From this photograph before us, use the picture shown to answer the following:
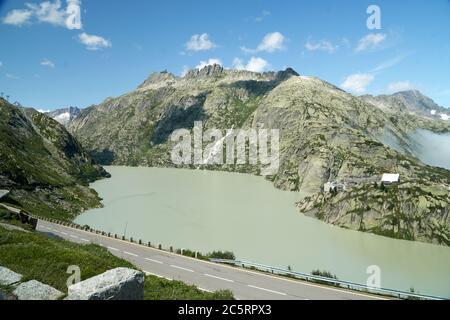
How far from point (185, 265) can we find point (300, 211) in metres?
76.2

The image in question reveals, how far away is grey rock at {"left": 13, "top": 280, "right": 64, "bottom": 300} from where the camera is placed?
12859 mm

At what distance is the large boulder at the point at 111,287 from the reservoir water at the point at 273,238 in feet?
139

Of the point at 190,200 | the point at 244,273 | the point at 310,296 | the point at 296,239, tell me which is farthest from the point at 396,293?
the point at 190,200

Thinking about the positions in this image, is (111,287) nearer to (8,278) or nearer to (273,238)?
(8,278)

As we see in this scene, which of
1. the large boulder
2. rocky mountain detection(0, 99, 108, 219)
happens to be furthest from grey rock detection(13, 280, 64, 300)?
rocky mountain detection(0, 99, 108, 219)

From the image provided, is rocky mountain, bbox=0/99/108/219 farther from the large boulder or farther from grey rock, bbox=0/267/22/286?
the large boulder

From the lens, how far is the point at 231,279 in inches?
1212

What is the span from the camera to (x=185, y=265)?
3622 centimetres

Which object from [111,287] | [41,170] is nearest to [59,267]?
[111,287]

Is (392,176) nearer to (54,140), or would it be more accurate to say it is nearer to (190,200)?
(190,200)

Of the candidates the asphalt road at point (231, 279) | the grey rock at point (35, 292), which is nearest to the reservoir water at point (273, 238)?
the asphalt road at point (231, 279)
